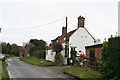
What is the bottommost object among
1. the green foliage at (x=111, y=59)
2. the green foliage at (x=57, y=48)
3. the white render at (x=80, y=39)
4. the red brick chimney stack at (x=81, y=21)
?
the green foliage at (x=111, y=59)

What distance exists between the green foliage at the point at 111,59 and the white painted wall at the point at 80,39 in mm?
19899

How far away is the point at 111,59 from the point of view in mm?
13703

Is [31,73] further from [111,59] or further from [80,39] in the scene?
[80,39]

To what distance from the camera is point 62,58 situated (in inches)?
1286

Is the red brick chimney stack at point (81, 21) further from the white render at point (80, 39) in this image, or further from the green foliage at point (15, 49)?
the green foliage at point (15, 49)

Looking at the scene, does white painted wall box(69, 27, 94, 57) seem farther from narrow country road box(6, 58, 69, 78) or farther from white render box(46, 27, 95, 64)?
narrow country road box(6, 58, 69, 78)

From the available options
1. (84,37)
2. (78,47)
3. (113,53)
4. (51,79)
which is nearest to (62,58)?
(78,47)

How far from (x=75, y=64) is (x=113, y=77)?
10374 mm

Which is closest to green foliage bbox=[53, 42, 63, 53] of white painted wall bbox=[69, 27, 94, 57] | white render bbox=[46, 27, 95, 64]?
white render bbox=[46, 27, 95, 64]

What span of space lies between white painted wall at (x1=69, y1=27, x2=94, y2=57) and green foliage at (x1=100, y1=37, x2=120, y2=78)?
19899 millimetres

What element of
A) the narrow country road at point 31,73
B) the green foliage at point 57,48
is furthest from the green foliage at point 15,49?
the narrow country road at point 31,73

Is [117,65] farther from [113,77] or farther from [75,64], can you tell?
[75,64]

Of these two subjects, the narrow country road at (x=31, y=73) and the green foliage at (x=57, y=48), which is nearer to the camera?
the narrow country road at (x=31, y=73)

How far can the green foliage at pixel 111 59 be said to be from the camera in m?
13.4
